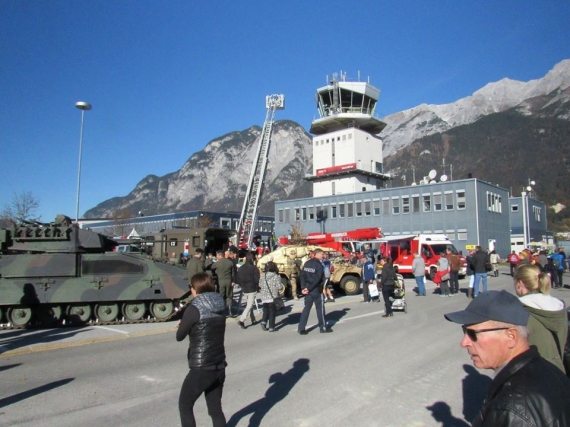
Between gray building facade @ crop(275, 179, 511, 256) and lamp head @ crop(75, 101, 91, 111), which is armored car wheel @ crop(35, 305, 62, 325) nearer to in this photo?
lamp head @ crop(75, 101, 91, 111)

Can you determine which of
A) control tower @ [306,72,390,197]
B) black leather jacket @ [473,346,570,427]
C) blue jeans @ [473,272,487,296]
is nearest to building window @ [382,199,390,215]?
control tower @ [306,72,390,197]

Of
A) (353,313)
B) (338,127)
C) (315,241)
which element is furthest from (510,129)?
(353,313)

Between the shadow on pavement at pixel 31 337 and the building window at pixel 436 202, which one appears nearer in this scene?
the shadow on pavement at pixel 31 337

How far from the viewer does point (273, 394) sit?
5957 millimetres

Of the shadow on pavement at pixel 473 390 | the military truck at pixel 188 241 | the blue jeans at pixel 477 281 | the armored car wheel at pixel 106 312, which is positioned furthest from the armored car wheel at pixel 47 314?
the blue jeans at pixel 477 281

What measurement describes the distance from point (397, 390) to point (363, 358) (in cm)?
180

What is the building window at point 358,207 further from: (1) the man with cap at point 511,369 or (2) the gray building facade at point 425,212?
(1) the man with cap at point 511,369

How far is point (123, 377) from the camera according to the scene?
272 inches

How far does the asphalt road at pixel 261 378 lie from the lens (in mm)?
5246

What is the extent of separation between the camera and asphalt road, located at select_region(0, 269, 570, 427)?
17.2 feet

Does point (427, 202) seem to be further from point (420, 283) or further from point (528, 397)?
point (528, 397)

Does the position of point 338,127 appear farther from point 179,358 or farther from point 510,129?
point 510,129

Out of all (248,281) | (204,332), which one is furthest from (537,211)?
(204,332)

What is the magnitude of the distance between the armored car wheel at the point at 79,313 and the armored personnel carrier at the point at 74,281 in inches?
0.9
